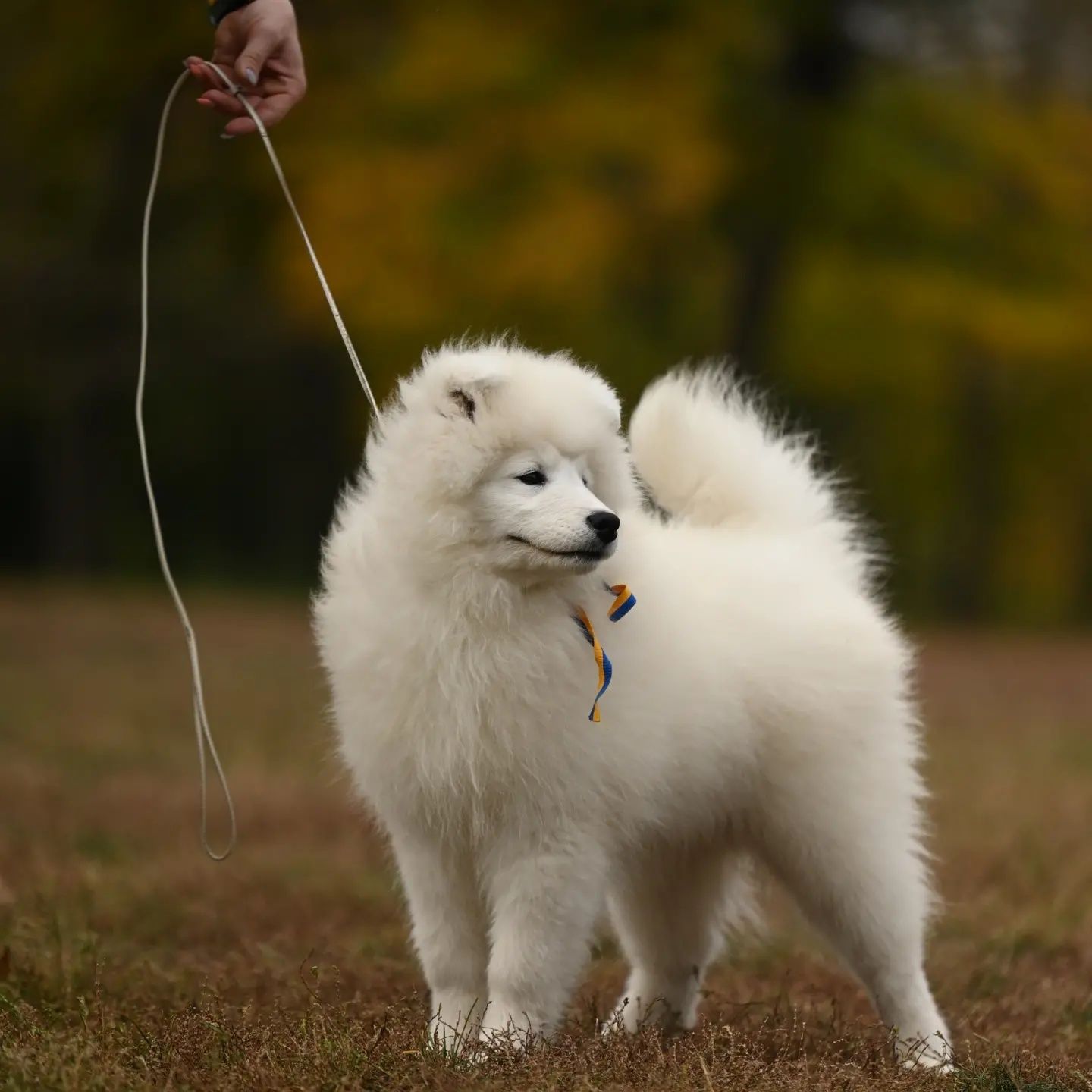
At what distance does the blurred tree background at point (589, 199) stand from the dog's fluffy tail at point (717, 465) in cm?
1084

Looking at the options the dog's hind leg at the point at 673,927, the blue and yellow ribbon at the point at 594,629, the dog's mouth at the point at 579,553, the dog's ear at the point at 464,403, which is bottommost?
the dog's hind leg at the point at 673,927

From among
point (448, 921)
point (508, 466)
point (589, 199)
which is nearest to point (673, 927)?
point (448, 921)

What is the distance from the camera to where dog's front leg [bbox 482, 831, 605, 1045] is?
12.1 ft

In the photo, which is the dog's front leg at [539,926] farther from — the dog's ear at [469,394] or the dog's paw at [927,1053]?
the dog's ear at [469,394]

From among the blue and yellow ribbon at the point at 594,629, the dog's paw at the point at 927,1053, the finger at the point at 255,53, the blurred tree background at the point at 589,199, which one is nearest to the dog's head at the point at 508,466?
the blue and yellow ribbon at the point at 594,629

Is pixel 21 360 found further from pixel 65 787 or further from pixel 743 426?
pixel 743 426

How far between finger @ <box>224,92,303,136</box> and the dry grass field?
170 cm

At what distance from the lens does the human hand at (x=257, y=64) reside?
4.21 meters

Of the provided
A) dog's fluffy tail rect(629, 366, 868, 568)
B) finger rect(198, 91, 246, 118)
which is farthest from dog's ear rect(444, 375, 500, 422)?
finger rect(198, 91, 246, 118)

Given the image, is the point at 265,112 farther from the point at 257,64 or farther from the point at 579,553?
the point at 579,553

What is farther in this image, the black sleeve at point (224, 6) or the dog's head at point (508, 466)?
the black sleeve at point (224, 6)

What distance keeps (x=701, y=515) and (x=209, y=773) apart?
→ 4.65 meters

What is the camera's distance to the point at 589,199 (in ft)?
54.3

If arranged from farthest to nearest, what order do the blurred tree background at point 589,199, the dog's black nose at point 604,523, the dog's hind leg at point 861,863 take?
the blurred tree background at point 589,199 < the dog's hind leg at point 861,863 < the dog's black nose at point 604,523
